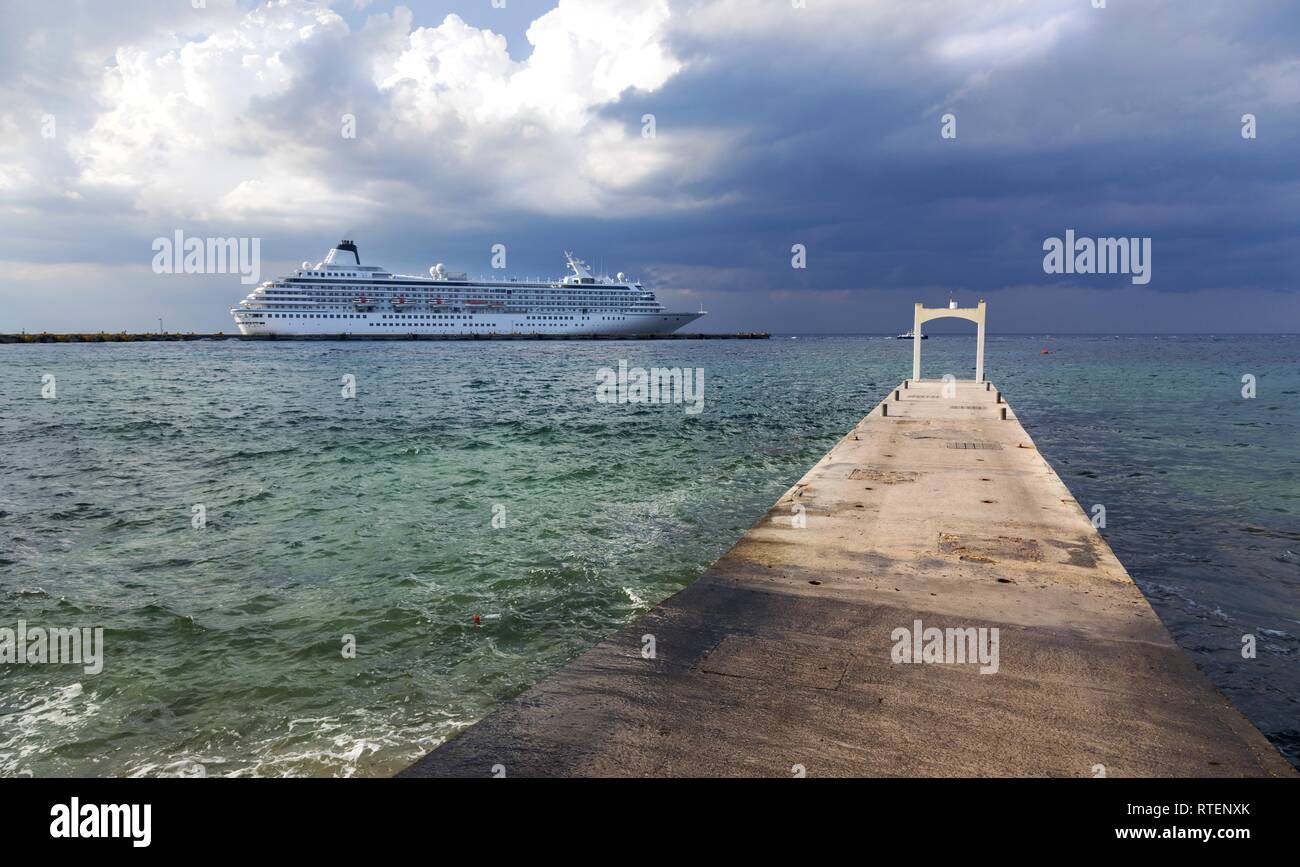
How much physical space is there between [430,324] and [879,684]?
126 meters

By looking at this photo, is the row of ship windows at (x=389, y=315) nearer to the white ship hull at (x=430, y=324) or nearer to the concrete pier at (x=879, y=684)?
the white ship hull at (x=430, y=324)

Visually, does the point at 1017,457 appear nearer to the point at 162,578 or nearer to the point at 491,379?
the point at 162,578

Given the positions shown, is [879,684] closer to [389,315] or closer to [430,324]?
[430,324]

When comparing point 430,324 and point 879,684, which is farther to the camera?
point 430,324

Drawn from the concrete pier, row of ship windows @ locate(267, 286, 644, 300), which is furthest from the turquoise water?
row of ship windows @ locate(267, 286, 644, 300)

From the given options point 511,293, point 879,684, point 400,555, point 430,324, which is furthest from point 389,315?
point 879,684

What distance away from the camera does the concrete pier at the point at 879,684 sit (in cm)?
320

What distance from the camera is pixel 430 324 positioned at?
400ft

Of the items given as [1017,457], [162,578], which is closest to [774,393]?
[1017,457]

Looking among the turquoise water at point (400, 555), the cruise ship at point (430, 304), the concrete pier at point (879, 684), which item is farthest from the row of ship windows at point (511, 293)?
the concrete pier at point (879, 684)

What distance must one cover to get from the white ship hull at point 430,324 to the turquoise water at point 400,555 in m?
97.0

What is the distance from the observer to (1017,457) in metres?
12.6
